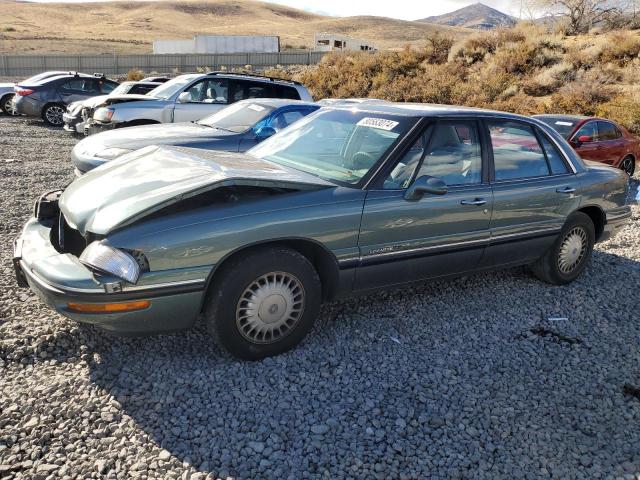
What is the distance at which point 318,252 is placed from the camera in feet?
11.7

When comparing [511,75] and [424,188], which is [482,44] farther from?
[424,188]

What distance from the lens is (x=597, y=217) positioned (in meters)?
5.26

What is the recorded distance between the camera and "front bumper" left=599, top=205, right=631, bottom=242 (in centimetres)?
527

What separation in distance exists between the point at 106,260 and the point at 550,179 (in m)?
3.68

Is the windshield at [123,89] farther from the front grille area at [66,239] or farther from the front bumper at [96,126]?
the front grille area at [66,239]

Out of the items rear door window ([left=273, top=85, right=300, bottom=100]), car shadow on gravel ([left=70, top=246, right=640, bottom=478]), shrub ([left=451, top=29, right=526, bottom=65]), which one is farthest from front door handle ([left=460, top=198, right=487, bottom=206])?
shrub ([left=451, top=29, right=526, bottom=65])

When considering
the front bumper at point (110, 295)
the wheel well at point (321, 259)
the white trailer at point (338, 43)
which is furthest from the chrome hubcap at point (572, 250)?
the white trailer at point (338, 43)

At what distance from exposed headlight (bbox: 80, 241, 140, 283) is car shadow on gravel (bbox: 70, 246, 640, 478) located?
2.28 ft

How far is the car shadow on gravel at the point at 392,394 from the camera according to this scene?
2.74 meters

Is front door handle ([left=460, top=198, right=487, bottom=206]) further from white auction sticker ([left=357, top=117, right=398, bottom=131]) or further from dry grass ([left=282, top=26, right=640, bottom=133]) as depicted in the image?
dry grass ([left=282, top=26, right=640, bottom=133])

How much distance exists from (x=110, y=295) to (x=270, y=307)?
3.13 feet

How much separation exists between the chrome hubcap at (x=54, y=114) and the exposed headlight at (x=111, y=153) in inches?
397

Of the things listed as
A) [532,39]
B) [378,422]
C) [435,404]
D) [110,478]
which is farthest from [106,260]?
[532,39]

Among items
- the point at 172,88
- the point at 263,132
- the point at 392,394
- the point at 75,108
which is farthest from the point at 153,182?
the point at 75,108
